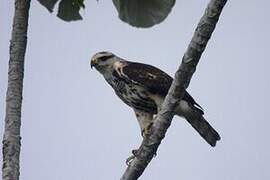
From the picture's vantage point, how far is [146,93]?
8.75 metres

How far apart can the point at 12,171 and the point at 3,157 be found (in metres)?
0.21

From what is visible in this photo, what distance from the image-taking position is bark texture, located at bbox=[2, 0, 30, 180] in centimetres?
676

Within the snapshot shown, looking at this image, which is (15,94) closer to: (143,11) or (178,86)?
(178,86)

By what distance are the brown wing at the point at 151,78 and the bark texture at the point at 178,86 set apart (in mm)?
1786

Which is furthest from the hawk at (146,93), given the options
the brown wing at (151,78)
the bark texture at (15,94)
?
the bark texture at (15,94)

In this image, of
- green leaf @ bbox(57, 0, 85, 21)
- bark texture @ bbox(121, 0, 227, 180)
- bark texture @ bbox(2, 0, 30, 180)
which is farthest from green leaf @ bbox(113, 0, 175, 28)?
bark texture @ bbox(121, 0, 227, 180)

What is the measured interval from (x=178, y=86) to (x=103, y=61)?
10.8 ft

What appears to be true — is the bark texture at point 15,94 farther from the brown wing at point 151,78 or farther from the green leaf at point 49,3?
the brown wing at point 151,78

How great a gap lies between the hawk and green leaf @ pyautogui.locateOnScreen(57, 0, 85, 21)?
975 millimetres

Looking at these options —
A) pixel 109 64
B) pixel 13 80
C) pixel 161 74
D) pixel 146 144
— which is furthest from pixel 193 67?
pixel 109 64

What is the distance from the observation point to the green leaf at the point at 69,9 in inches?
334

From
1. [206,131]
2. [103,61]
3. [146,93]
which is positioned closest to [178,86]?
[206,131]

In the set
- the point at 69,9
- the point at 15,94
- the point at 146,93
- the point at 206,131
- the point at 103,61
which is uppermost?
the point at 69,9

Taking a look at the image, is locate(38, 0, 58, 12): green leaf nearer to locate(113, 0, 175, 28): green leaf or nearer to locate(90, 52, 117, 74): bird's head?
locate(113, 0, 175, 28): green leaf
